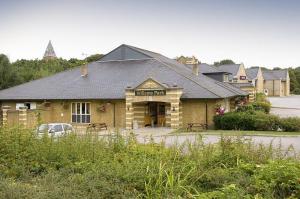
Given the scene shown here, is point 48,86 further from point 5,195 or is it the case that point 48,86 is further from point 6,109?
point 5,195

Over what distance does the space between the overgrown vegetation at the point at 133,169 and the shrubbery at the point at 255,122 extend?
50.8ft

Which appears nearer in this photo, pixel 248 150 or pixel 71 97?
pixel 248 150

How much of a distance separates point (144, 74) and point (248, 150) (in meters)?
A: 22.5

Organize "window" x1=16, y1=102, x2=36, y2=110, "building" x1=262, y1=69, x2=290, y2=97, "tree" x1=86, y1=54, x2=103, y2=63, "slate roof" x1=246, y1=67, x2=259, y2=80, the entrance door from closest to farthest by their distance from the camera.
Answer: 1. the entrance door
2. "window" x1=16, y1=102, x2=36, y2=110
3. "slate roof" x1=246, y1=67, x2=259, y2=80
4. "tree" x1=86, y1=54, x2=103, y2=63
5. "building" x1=262, y1=69, x2=290, y2=97

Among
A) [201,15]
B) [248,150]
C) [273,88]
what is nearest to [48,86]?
[201,15]

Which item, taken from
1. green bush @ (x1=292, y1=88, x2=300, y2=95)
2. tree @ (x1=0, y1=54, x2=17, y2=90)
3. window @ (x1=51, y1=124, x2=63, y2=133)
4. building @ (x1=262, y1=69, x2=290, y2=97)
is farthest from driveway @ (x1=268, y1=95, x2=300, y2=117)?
green bush @ (x1=292, y1=88, x2=300, y2=95)

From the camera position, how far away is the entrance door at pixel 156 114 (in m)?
29.0

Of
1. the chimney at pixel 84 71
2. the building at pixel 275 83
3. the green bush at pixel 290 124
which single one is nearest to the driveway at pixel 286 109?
the green bush at pixel 290 124

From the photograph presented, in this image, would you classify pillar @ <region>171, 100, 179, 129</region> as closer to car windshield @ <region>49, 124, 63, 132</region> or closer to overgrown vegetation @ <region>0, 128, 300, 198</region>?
car windshield @ <region>49, 124, 63, 132</region>

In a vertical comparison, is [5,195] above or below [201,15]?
below

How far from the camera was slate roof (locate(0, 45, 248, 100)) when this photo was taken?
2853 cm

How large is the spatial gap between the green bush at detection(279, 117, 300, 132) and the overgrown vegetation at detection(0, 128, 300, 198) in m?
15.4

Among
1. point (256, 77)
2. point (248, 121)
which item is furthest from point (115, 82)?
point (256, 77)

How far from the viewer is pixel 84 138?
9.95 meters
